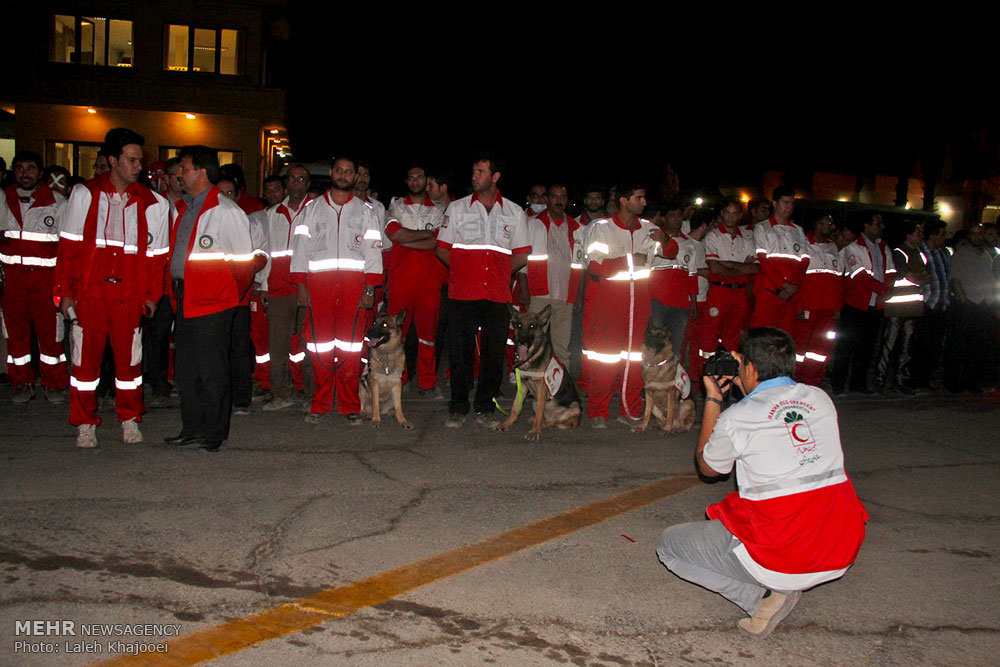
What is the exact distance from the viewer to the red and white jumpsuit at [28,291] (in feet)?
26.0

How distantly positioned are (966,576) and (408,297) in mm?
5629

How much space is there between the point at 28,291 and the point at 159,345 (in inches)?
53.9

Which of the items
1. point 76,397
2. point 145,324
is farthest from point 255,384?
point 76,397

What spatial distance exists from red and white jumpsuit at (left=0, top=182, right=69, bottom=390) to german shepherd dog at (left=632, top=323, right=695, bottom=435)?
5693 mm

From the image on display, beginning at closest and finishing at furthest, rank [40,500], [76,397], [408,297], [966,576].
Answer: [966,576] → [40,500] → [76,397] → [408,297]

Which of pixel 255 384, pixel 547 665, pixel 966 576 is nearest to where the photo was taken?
pixel 547 665

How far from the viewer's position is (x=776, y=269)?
371 inches

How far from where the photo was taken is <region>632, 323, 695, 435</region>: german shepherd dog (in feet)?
25.4

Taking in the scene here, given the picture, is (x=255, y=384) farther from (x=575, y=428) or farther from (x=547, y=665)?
(x=547, y=665)

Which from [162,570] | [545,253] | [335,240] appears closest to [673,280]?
[545,253]

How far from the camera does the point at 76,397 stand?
20.5ft

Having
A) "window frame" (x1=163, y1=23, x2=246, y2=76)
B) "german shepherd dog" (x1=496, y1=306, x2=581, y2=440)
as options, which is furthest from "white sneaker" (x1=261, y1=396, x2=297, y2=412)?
"window frame" (x1=163, y1=23, x2=246, y2=76)

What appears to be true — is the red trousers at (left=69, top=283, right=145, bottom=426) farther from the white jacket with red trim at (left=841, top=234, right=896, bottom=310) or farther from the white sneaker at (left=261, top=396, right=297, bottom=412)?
Answer: the white jacket with red trim at (left=841, top=234, right=896, bottom=310)

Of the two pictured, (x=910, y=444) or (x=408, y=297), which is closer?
(x=910, y=444)
